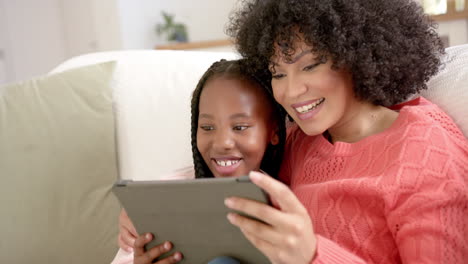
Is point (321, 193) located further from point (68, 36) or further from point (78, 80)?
point (68, 36)

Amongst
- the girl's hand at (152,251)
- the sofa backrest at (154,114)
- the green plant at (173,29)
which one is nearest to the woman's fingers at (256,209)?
the girl's hand at (152,251)

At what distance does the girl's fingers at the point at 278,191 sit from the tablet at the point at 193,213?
0.01 meters

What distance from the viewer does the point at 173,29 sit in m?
3.87

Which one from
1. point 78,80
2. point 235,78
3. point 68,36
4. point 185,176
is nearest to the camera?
point 235,78

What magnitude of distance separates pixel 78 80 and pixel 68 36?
312 cm

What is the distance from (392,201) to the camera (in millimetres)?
783

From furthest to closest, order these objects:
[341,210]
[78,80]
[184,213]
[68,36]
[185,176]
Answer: [68,36], [78,80], [185,176], [341,210], [184,213]

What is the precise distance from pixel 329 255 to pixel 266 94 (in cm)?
50

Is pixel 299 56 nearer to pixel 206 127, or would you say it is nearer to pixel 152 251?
pixel 206 127

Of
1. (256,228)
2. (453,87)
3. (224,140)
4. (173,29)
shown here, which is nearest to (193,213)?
(256,228)

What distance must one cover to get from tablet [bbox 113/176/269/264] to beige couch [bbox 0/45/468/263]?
0.57 m

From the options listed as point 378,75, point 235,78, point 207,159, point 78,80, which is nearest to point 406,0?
point 378,75

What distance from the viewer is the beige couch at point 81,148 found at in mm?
1346

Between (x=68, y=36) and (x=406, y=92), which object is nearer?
(x=406, y=92)
